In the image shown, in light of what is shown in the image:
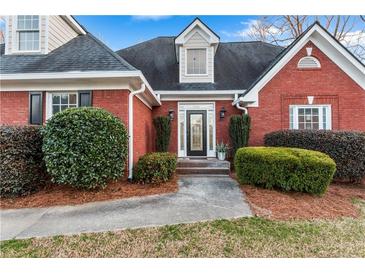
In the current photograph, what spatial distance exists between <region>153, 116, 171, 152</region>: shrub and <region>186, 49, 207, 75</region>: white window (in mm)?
2770

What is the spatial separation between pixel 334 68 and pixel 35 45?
1155 cm

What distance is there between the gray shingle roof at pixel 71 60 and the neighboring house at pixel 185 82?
35 mm

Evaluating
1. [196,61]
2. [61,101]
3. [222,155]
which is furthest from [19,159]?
[196,61]

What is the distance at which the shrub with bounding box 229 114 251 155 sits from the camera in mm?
9000

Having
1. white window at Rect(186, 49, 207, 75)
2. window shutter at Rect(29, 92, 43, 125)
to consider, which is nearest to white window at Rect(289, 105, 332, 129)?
white window at Rect(186, 49, 207, 75)

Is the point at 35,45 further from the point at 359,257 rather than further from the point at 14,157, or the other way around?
the point at 359,257

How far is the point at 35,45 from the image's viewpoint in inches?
319

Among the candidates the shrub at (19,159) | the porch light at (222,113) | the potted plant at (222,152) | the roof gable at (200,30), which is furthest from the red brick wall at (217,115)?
the shrub at (19,159)

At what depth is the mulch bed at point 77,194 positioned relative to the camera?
5332 mm

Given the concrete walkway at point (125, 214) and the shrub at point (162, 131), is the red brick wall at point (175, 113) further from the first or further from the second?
the concrete walkway at point (125, 214)

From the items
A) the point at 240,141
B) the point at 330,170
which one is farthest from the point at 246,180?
the point at 240,141

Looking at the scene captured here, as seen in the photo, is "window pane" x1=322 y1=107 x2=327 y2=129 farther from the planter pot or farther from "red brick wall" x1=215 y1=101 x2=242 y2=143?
the planter pot

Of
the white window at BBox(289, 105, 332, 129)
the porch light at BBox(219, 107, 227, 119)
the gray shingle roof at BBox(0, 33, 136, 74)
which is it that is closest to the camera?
the gray shingle roof at BBox(0, 33, 136, 74)

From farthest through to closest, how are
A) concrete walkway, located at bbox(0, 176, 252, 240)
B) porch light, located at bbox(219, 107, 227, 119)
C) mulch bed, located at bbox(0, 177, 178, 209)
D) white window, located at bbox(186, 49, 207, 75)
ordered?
white window, located at bbox(186, 49, 207, 75), porch light, located at bbox(219, 107, 227, 119), mulch bed, located at bbox(0, 177, 178, 209), concrete walkway, located at bbox(0, 176, 252, 240)
